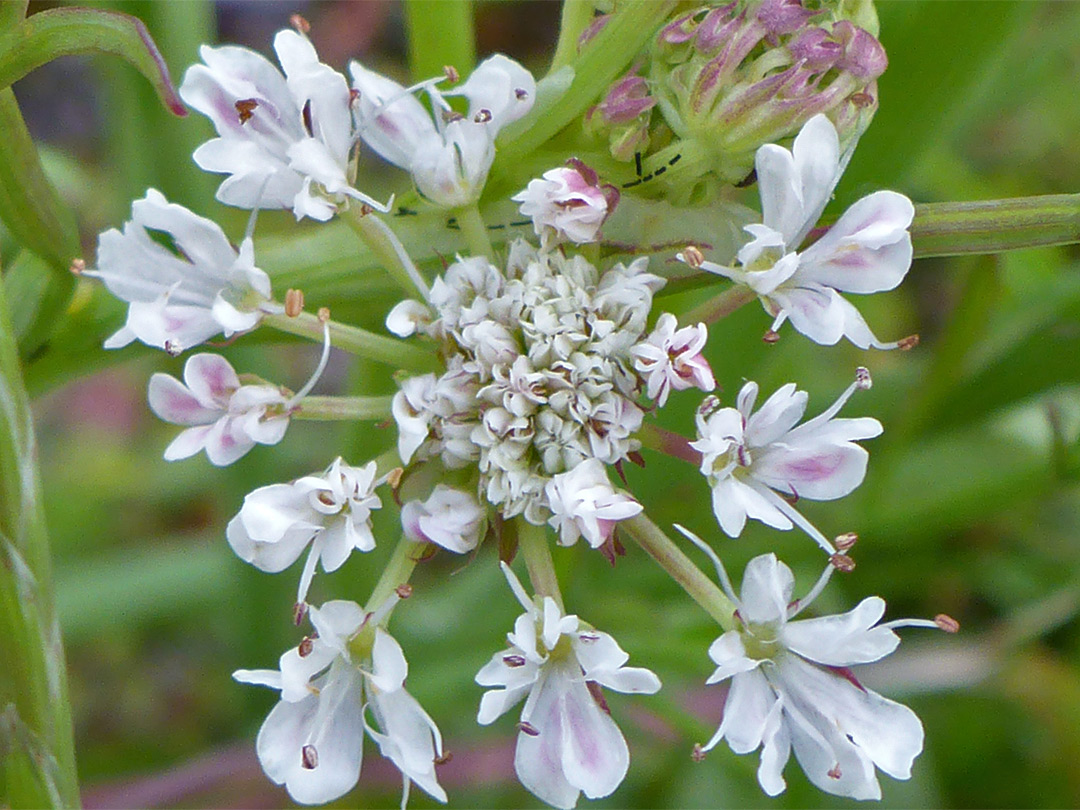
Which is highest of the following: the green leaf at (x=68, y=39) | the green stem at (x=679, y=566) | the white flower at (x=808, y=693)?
A: the green leaf at (x=68, y=39)

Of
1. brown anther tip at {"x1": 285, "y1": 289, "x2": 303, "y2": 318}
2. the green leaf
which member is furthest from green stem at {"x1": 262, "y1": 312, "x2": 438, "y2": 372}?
the green leaf

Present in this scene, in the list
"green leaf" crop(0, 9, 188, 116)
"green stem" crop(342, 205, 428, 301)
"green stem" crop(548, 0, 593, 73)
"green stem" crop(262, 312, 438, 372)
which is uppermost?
"green leaf" crop(0, 9, 188, 116)

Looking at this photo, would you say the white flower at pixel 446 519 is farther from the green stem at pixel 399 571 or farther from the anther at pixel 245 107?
the anther at pixel 245 107

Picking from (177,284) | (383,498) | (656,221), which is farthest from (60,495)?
(656,221)

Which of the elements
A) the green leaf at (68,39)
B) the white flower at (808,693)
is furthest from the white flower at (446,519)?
the green leaf at (68,39)

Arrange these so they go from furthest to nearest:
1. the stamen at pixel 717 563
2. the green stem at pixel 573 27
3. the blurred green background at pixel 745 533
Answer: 1. the blurred green background at pixel 745 533
2. the green stem at pixel 573 27
3. the stamen at pixel 717 563

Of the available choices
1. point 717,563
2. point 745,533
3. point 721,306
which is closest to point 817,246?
point 721,306

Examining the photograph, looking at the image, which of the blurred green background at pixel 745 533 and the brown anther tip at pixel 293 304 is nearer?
the brown anther tip at pixel 293 304

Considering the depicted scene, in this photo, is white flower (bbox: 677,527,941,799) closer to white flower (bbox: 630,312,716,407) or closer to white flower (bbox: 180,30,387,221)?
white flower (bbox: 630,312,716,407)
